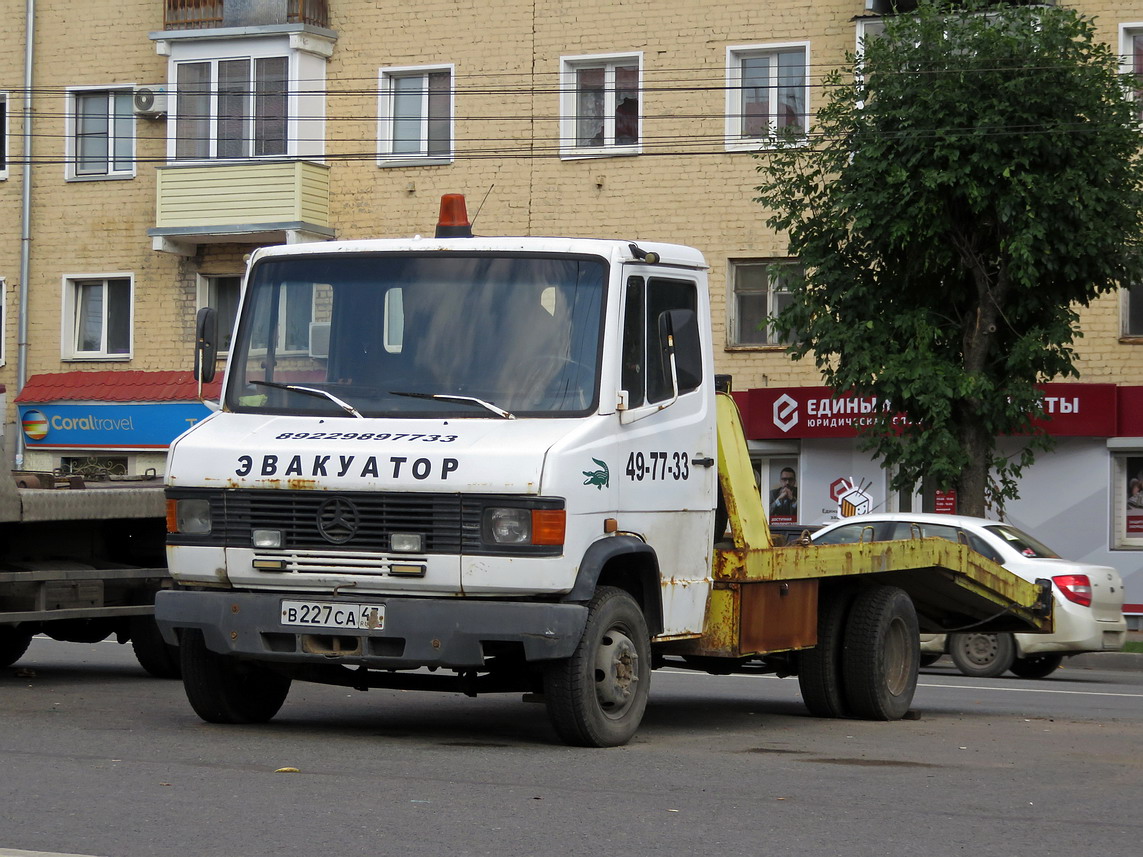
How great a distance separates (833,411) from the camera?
28.6m

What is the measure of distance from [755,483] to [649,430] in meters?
1.27

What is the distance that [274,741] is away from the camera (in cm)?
973

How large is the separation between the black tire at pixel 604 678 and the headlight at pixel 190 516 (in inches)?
71.8

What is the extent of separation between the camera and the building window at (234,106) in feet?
102

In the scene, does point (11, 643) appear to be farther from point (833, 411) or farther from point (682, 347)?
point (833, 411)

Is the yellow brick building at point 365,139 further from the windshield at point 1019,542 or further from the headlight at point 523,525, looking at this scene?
the headlight at point 523,525

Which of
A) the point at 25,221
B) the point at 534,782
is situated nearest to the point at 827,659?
the point at 534,782

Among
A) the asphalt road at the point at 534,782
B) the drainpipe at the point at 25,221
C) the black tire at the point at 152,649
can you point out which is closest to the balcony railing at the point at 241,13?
the drainpipe at the point at 25,221

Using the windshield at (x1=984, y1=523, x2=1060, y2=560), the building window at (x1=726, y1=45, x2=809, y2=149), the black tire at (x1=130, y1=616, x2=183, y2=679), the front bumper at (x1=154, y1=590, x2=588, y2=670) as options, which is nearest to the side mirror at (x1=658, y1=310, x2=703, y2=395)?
the front bumper at (x1=154, y1=590, x2=588, y2=670)

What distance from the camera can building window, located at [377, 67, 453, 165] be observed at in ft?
102

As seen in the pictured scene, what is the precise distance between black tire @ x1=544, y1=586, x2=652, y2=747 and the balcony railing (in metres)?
22.8

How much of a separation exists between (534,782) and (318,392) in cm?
251

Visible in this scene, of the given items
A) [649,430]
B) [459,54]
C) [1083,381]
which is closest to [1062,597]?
[649,430]

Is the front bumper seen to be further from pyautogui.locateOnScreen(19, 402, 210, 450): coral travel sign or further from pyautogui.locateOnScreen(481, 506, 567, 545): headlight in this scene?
pyautogui.locateOnScreen(19, 402, 210, 450): coral travel sign
